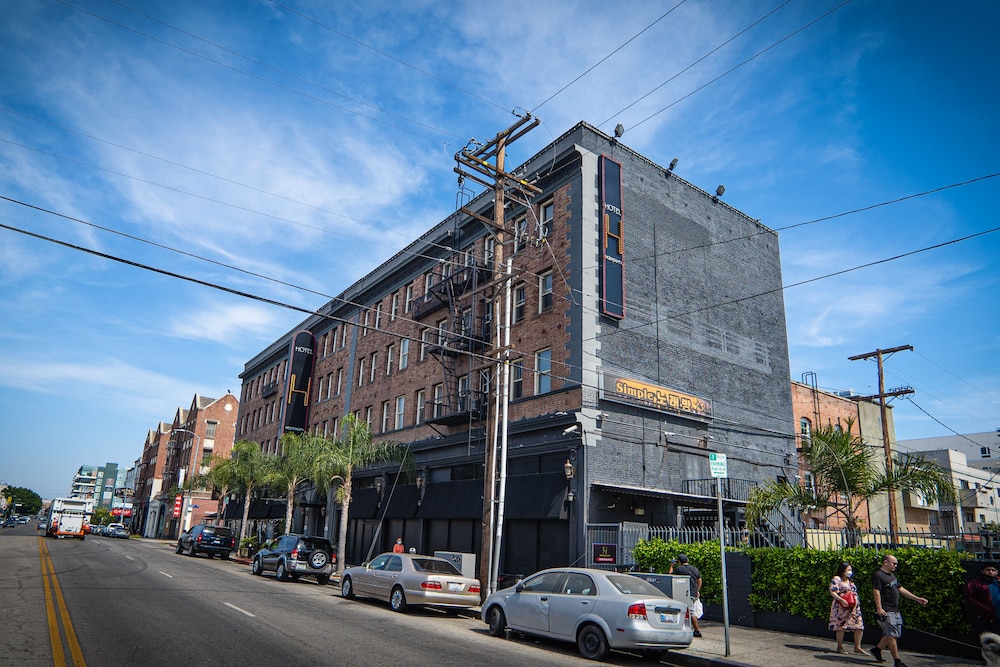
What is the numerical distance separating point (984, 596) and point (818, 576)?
3.78 metres

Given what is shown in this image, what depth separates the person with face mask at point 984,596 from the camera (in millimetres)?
10602

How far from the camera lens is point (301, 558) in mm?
24969

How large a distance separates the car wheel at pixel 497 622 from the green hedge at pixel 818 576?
Answer: 18.4 ft

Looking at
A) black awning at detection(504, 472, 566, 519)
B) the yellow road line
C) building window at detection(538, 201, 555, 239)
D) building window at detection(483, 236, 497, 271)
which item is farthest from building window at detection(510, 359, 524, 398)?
the yellow road line

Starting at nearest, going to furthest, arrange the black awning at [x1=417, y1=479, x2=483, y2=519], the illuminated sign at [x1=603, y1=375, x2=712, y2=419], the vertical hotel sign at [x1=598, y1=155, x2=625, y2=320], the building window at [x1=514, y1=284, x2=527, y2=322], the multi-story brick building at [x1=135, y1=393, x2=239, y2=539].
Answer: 1. the illuminated sign at [x1=603, y1=375, x2=712, y2=419]
2. the vertical hotel sign at [x1=598, y1=155, x2=625, y2=320]
3. the black awning at [x1=417, y1=479, x2=483, y2=519]
4. the building window at [x1=514, y1=284, x2=527, y2=322]
5. the multi-story brick building at [x1=135, y1=393, x2=239, y2=539]

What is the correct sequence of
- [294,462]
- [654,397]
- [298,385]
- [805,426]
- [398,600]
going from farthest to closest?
[298,385] → [805,426] → [294,462] → [654,397] → [398,600]

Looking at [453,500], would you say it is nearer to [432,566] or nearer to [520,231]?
[432,566]

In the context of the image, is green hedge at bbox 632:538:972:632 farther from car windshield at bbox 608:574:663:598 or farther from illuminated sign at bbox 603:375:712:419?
illuminated sign at bbox 603:375:712:419

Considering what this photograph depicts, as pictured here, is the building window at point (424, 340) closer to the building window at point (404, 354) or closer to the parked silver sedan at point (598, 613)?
the building window at point (404, 354)

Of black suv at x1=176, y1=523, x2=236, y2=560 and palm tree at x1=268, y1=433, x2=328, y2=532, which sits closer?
palm tree at x1=268, y1=433, x2=328, y2=532

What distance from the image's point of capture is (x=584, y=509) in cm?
2075

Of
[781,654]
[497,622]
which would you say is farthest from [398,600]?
[781,654]

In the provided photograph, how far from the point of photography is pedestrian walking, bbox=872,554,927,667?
36.6 feet

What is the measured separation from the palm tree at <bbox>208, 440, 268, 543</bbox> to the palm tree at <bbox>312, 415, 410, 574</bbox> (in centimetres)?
1084
